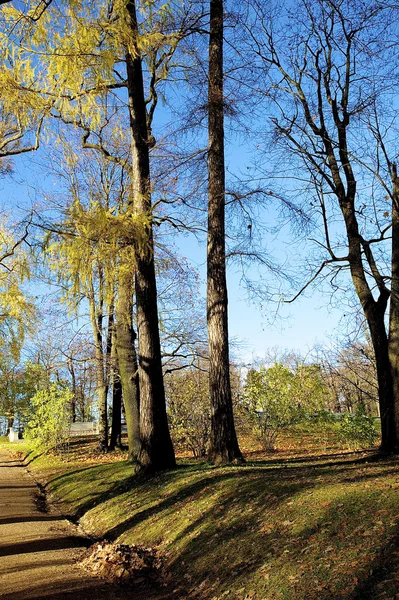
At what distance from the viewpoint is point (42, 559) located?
6137 mm

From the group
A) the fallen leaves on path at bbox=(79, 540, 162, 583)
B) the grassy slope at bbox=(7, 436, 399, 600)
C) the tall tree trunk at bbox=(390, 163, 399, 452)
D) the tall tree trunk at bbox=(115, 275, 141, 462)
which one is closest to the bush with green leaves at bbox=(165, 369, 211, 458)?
the tall tree trunk at bbox=(115, 275, 141, 462)

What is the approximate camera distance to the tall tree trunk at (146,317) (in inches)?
378

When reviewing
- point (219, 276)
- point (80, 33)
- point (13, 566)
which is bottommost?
point (13, 566)

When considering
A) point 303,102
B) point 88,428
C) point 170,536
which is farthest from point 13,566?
point 88,428

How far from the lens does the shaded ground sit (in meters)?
4.95

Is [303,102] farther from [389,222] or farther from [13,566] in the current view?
[13,566]

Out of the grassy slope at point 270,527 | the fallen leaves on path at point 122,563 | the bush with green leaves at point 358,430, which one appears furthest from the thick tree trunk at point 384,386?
the fallen leaves on path at point 122,563

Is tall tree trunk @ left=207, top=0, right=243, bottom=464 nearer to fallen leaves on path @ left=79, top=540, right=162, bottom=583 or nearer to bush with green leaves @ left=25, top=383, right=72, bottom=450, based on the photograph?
fallen leaves on path @ left=79, top=540, right=162, bottom=583

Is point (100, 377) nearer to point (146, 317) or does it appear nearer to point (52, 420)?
point (52, 420)

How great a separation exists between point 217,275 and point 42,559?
561 centimetres

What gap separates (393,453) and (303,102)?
22.8ft

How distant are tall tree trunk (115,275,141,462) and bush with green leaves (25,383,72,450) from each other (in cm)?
741

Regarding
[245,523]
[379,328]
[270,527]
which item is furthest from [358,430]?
[270,527]

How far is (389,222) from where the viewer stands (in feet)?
30.9
